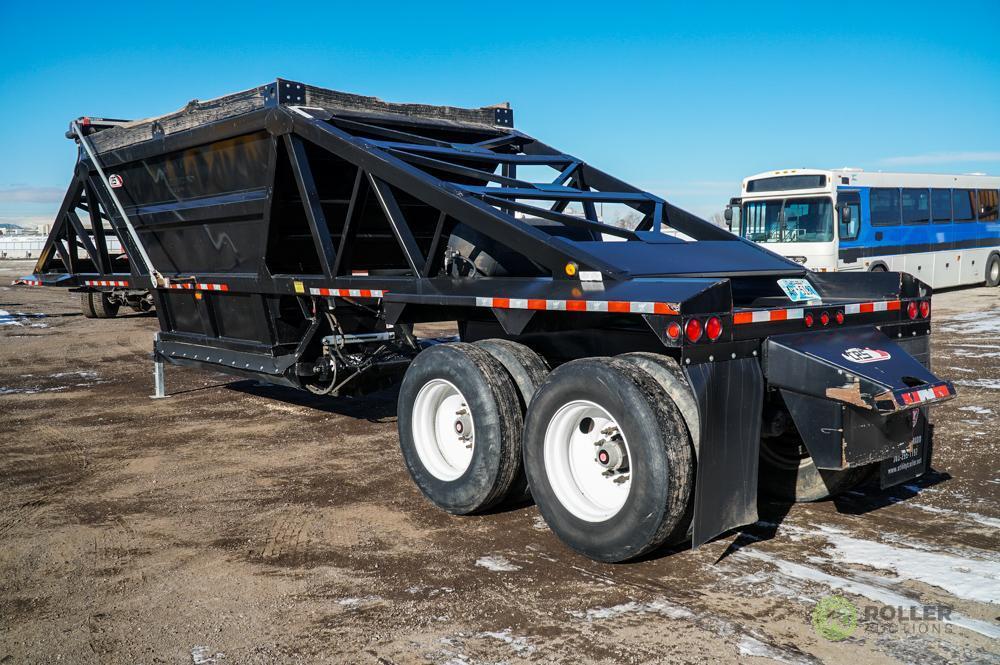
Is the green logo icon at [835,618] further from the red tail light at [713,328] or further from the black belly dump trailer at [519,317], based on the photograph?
the red tail light at [713,328]

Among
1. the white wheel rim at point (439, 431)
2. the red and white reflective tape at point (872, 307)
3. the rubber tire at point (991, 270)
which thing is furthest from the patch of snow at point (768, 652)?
the rubber tire at point (991, 270)

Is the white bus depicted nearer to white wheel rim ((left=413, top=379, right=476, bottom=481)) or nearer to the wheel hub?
white wheel rim ((left=413, top=379, right=476, bottom=481))

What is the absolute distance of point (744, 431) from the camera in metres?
4.14

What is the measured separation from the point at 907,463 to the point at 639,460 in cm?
152

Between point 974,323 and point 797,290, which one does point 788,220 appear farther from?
point 797,290

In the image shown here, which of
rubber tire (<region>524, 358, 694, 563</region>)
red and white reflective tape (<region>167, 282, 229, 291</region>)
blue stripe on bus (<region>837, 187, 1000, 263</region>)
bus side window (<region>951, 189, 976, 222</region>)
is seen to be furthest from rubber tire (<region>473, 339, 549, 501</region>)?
bus side window (<region>951, 189, 976, 222</region>)

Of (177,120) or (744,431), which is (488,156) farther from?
(744,431)

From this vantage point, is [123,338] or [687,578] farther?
[123,338]

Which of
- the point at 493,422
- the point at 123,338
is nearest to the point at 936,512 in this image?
the point at 493,422

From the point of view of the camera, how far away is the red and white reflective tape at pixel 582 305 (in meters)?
3.93

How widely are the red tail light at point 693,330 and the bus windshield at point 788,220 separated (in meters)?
15.2

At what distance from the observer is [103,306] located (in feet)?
58.1

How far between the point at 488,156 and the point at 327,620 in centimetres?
402

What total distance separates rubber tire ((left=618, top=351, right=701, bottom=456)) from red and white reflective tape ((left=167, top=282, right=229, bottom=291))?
442 cm
